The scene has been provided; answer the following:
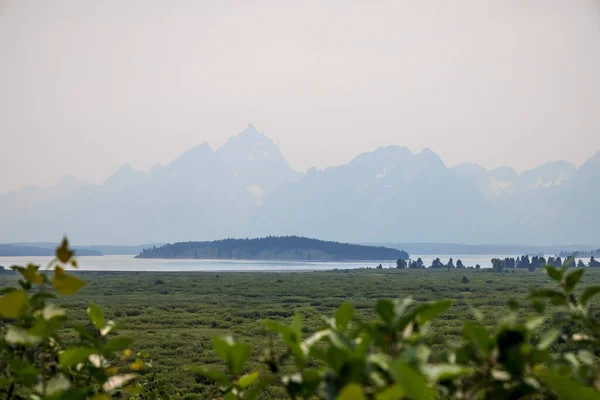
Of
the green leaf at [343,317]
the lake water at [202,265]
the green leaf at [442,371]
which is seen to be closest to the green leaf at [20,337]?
the green leaf at [343,317]

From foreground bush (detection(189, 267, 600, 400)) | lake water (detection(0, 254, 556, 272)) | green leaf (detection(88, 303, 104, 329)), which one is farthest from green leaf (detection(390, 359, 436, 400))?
lake water (detection(0, 254, 556, 272))

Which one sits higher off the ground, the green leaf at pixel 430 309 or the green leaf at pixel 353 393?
the green leaf at pixel 430 309

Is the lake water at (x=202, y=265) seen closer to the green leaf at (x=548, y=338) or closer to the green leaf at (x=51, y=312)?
the green leaf at (x=51, y=312)

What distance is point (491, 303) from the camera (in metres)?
22.2

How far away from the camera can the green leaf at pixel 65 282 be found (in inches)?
32.5

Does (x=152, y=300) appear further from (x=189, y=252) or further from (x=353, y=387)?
(x=189, y=252)

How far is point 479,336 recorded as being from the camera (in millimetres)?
638

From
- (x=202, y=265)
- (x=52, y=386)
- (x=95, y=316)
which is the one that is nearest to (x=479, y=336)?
(x=52, y=386)

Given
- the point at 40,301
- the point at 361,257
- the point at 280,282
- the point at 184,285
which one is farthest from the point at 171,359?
the point at 361,257

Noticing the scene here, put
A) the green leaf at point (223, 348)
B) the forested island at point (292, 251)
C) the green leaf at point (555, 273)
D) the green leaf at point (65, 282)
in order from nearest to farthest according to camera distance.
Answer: the green leaf at point (223, 348)
the green leaf at point (65, 282)
the green leaf at point (555, 273)
the forested island at point (292, 251)

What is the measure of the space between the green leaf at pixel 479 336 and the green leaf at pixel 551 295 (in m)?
0.27

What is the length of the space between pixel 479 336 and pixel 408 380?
7.7 inches

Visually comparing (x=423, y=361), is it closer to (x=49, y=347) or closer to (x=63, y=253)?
(x=63, y=253)

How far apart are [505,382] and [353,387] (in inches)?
12.1
